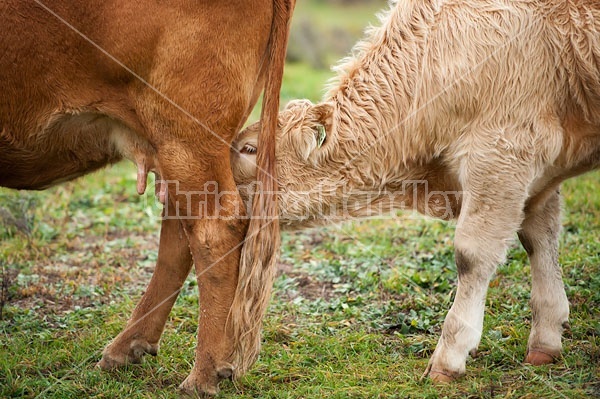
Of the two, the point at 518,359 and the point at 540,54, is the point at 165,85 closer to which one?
the point at 540,54

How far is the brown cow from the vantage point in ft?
11.8

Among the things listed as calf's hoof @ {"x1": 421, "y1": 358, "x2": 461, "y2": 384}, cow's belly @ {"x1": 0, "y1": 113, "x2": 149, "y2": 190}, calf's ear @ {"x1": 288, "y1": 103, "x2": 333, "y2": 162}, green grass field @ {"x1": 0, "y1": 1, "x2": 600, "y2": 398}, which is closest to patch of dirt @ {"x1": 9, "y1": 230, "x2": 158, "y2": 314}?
green grass field @ {"x1": 0, "y1": 1, "x2": 600, "y2": 398}

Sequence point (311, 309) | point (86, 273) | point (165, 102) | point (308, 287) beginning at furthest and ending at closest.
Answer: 1. point (86, 273)
2. point (308, 287)
3. point (311, 309)
4. point (165, 102)

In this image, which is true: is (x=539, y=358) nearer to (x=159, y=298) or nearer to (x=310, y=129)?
(x=310, y=129)

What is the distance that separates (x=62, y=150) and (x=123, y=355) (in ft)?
3.86

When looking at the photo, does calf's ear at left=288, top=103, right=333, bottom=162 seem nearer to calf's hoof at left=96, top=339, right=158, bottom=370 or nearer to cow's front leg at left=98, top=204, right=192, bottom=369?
cow's front leg at left=98, top=204, right=192, bottom=369

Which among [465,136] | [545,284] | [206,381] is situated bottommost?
[206,381]

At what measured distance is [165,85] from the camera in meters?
3.66

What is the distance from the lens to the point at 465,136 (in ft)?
13.4

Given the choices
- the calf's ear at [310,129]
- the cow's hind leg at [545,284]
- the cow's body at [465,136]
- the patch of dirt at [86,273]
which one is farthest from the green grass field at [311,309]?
the calf's ear at [310,129]

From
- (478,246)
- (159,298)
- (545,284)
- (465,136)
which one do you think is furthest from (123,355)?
(545,284)

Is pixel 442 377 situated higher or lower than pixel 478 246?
lower

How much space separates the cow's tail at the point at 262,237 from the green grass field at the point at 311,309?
31cm

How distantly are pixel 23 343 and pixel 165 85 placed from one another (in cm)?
186
